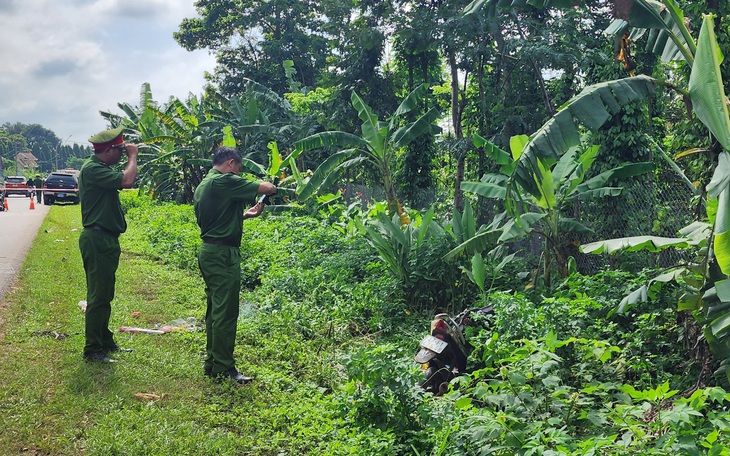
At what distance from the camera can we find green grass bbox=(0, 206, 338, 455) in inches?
168

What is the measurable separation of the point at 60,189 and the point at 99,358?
25507 mm

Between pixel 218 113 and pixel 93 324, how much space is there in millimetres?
13833

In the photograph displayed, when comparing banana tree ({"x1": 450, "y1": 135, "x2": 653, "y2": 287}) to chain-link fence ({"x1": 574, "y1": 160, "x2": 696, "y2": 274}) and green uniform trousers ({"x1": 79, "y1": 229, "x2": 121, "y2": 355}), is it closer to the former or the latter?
chain-link fence ({"x1": 574, "y1": 160, "x2": 696, "y2": 274})

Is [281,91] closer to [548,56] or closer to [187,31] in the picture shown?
[187,31]

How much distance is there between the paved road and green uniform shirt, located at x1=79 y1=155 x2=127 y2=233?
3.11 m

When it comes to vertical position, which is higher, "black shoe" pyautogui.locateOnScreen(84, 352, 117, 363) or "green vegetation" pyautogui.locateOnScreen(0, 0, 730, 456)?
"green vegetation" pyautogui.locateOnScreen(0, 0, 730, 456)

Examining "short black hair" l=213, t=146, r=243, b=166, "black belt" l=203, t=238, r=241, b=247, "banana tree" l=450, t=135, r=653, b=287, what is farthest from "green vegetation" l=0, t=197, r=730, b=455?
"short black hair" l=213, t=146, r=243, b=166

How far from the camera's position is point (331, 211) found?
1173cm

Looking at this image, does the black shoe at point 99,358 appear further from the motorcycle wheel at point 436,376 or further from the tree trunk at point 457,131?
the tree trunk at point 457,131

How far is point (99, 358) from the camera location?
5.89 m

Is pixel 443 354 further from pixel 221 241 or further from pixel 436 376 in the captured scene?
pixel 221 241

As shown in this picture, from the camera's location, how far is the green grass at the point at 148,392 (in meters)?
4.27

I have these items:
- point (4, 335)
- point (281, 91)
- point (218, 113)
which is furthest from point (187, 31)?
point (4, 335)

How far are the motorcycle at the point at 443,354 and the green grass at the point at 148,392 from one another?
3.03 ft
